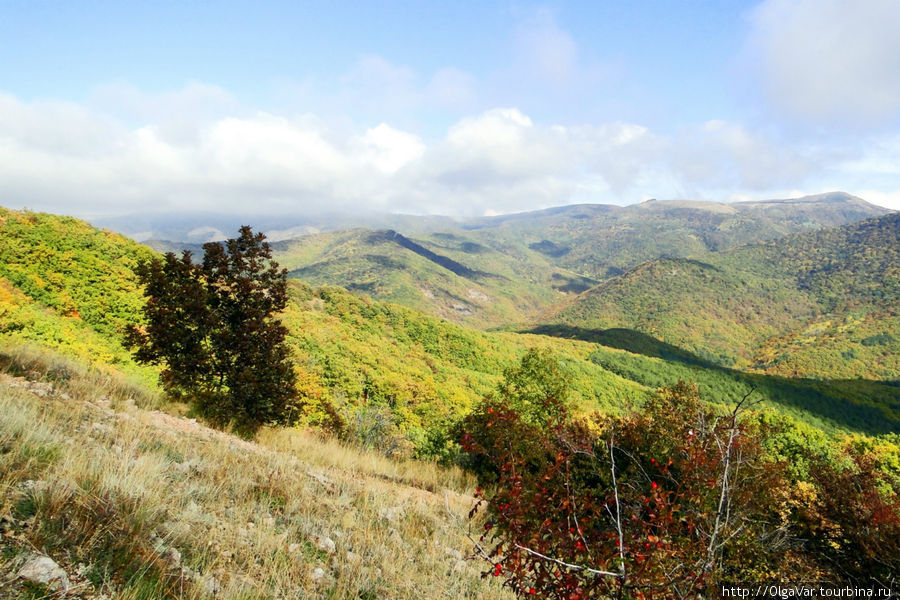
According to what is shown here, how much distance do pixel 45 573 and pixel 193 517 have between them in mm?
1513

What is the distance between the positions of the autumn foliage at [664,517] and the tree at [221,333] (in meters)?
6.15

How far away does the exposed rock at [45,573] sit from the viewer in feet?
6.88

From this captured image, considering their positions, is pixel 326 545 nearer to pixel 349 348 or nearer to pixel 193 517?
pixel 193 517

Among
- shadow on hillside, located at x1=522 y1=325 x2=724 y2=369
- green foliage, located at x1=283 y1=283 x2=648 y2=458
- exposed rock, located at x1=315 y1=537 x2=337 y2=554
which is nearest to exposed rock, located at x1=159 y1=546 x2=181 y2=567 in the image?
exposed rock, located at x1=315 y1=537 x2=337 y2=554

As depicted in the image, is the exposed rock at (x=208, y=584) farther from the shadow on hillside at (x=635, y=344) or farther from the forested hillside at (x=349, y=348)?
the shadow on hillside at (x=635, y=344)

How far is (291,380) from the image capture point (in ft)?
35.5

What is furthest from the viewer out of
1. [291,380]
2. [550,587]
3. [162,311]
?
[291,380]

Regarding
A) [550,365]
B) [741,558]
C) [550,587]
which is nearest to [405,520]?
[550,587]

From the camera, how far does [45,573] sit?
216cm

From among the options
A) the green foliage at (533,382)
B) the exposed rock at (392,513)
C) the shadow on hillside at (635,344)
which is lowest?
the shadow on hillside at (635,344)

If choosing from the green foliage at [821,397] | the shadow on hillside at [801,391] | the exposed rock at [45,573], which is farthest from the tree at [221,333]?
the green foliage at [821,397]

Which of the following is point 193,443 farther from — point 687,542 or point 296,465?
point 687,542

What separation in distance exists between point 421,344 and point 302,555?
80.6m

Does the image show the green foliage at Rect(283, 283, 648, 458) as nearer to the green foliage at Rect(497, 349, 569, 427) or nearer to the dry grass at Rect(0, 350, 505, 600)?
the green foliage at Rect(497, 349, 569, 427)
